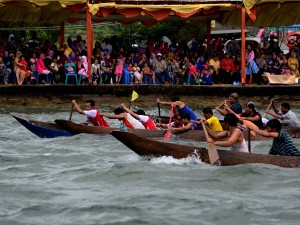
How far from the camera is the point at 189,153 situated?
15508 millimetres

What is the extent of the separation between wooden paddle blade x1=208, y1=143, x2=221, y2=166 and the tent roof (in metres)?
12.7

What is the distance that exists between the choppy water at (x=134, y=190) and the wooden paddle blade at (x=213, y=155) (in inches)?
6.6

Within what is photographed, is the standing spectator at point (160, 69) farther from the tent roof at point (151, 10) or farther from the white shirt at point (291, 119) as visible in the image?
the white shirt at point (291, 119)

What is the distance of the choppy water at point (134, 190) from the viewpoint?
1199cm

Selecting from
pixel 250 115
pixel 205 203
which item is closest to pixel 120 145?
pixel 250 115

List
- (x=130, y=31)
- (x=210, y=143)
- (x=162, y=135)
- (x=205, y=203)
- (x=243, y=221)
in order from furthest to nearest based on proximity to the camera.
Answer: (x=130, y=31) < (x=162, y=135) < (x=210, y=143) < (x=205, y=203) < (x=243, y=221)

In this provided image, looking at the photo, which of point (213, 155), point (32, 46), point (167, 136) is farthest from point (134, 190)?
point (32, 46)

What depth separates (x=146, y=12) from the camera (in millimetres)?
27469

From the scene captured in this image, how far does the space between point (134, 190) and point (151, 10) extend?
14.5 meters

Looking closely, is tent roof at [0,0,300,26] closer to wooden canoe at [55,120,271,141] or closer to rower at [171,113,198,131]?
wooden canoe at [55,120,271,141]

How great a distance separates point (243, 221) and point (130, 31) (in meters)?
25.9

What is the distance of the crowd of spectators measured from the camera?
90.6ft

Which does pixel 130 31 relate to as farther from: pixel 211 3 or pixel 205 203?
pixel 205 203

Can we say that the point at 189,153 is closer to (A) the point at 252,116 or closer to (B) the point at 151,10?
(A) the point at 252,116
